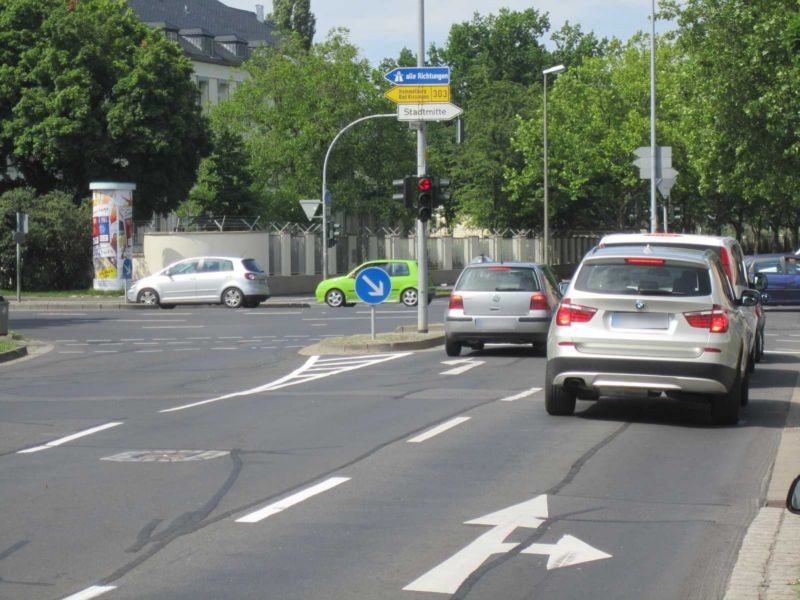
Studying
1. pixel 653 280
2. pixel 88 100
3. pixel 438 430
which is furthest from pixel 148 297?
pixel 653 280

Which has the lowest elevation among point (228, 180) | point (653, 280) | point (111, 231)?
point (653, 280)

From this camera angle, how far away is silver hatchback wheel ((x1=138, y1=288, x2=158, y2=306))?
44.0 m

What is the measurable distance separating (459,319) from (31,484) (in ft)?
41.7

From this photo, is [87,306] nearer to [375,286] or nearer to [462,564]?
[375,286]

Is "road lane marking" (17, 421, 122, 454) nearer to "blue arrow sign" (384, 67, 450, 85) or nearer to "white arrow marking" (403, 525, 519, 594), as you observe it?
"white arrow marking" (403, 525, 519, 594)

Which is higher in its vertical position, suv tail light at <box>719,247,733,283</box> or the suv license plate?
suv tail light at <box>719,247,733,283</box>

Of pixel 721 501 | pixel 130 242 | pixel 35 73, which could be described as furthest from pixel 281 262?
pixel 721 501

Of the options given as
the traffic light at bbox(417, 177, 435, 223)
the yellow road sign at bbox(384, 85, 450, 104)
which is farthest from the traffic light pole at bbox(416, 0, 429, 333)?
the yellow road sign at bbox(384, 85, 450, 104)

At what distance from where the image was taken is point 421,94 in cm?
2547

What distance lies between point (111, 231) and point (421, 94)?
2702cm

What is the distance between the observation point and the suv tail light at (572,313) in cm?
1342

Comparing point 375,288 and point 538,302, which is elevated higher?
point 375,288

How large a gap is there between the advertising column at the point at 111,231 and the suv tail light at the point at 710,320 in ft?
127

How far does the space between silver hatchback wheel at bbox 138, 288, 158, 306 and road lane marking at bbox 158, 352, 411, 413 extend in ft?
71.0
